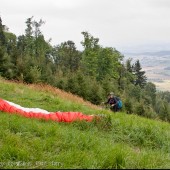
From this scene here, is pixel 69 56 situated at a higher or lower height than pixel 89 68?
higher

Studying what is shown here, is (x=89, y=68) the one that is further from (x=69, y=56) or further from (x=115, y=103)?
(x=115, y=103)

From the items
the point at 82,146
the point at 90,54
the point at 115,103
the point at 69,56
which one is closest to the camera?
the point at 82,146

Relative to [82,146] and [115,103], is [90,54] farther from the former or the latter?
[82,146]

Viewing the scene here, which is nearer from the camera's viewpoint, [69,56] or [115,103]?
[115,103]

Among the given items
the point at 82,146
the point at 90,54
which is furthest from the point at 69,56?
the point at 82,146

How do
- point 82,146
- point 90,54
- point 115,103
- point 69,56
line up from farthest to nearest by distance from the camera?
point 69,56 → point 90,54 → point 115,103 → point 82,146

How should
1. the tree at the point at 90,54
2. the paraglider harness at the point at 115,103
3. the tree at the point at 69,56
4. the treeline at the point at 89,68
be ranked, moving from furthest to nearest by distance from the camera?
the tree at the point at 69,56 → the tree at the point at 90,54 → the treeline at the point at 89,68 → the paraglider harness at the point at 115,103

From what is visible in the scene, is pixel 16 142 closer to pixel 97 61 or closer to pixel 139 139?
pixel 139 139

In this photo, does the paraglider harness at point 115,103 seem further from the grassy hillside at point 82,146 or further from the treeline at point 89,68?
the treeline at point 89,68

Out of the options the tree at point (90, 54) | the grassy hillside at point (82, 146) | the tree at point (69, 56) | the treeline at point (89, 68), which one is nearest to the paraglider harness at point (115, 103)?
the grassy hillside at point (82, 146)

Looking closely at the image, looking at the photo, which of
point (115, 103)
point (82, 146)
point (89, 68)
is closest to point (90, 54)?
point (89, 68)

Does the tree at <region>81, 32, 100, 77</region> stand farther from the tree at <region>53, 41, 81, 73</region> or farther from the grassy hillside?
the grassy hillside

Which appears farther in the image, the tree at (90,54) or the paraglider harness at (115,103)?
the tree at (90,54)

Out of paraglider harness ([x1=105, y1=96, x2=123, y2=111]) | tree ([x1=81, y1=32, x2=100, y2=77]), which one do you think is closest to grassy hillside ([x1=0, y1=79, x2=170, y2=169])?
paraglider harness ([x1=105, y1=96, x2=123, y2=111])
